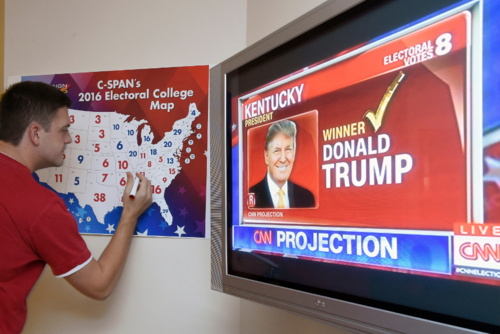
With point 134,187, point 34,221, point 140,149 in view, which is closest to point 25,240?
point 34,221

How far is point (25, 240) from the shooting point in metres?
1.29

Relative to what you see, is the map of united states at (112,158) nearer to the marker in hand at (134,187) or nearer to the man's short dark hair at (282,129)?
the marker in hand at (134,187)

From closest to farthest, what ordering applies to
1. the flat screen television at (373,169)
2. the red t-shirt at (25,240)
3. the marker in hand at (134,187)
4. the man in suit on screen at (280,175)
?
the flat screen television at (373,169), the man in suit on screen at (280,175), the red t-shirt at (25,240), the marker in hand at (134,187)

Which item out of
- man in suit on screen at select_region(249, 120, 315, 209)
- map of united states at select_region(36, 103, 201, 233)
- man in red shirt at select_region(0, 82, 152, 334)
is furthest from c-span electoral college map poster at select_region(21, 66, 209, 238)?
man in suit on screen at select_region(249, 120, 315, 209)

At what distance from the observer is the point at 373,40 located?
2.58 ft

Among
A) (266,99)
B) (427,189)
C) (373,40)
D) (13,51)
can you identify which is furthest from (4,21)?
(427,189)

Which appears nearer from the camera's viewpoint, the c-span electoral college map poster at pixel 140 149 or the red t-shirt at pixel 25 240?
the red t-shirt at pixel 25 240

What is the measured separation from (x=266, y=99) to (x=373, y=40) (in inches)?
15.4

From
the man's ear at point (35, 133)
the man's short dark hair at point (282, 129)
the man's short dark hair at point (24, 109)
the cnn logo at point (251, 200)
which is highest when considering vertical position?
the man's short dark hair at point (24, 109)

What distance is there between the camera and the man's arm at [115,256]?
1.37 m

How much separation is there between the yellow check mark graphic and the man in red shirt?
1.12m

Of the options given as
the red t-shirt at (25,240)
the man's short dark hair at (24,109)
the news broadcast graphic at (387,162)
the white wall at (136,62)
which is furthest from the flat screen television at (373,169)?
the man's short dark hair at (24,109)

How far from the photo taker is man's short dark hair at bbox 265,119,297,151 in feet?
3.26

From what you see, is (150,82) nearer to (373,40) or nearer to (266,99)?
(266,99)
